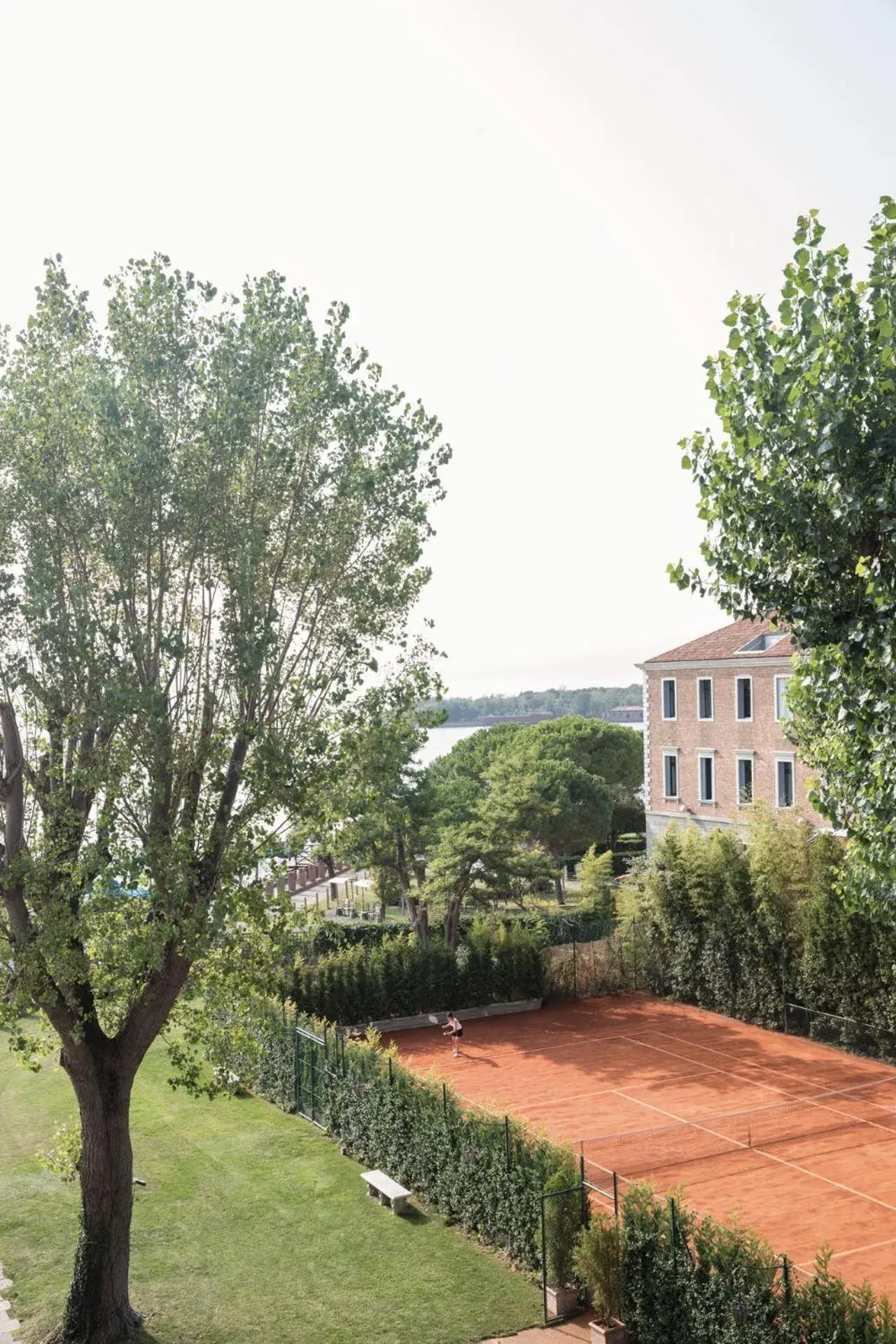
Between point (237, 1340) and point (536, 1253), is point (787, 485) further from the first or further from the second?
point (237, 1340)

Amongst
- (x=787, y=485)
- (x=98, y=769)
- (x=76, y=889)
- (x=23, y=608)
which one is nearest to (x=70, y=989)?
(x=76, y=889)

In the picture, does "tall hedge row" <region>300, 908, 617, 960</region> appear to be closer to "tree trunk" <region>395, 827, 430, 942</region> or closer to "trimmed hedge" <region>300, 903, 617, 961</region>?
"trimmed hedge" <region>300, 903, 617, 961</region>

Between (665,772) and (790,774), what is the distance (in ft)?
24.3

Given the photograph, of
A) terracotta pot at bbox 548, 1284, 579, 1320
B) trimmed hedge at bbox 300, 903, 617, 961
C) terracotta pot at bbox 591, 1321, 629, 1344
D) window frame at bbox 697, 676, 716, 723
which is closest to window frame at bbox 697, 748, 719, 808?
window frame at bbox 697, 676, 716, 723

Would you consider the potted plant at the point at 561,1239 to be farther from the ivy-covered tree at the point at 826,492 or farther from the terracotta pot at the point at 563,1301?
the ivy-covered tree at the point at 826,492

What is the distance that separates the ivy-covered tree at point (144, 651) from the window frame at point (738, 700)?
29.9 meters

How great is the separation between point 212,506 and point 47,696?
3159 mm

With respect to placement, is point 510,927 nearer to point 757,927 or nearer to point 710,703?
point 757,927

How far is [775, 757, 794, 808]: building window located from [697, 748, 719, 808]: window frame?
140 inches

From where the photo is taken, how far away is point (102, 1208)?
15.6 m

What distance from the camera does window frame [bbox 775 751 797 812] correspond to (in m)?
41.7

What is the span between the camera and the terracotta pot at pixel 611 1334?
15.1m

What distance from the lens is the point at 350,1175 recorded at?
853 inches

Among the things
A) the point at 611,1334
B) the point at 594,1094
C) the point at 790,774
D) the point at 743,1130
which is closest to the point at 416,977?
the point at 594,1094
